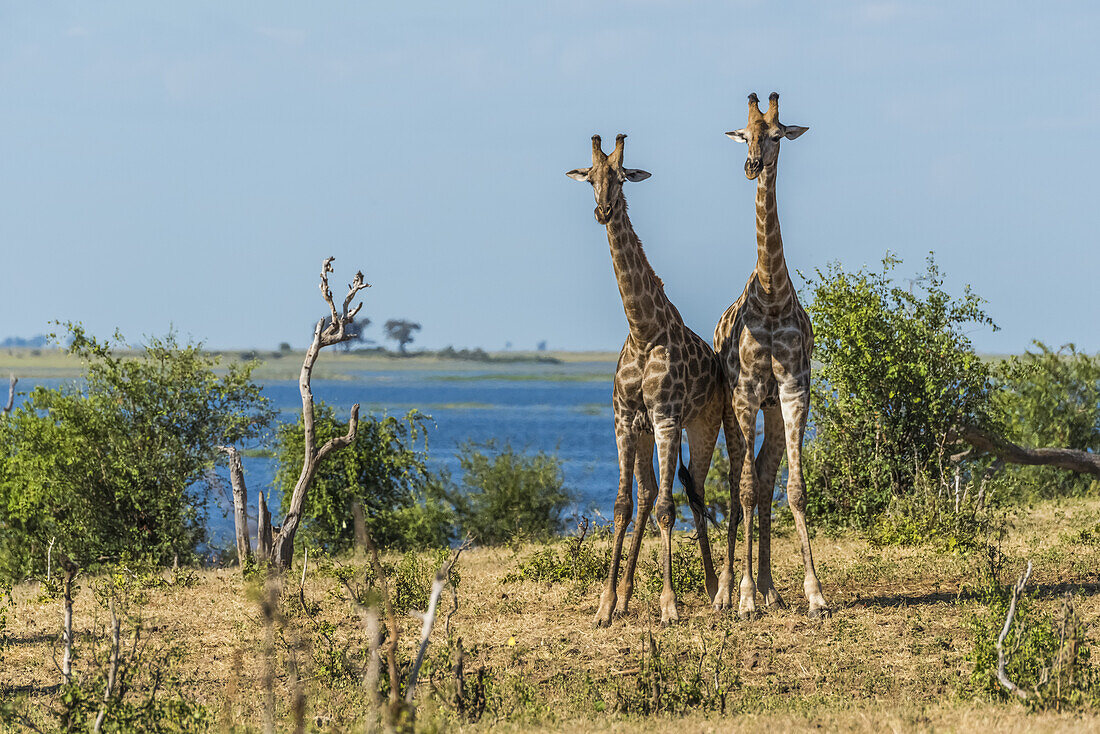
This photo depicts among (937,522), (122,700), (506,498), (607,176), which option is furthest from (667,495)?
(506,498)

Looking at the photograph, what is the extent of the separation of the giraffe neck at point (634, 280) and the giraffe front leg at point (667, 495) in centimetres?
78

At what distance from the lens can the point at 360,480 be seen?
2120 centimetres

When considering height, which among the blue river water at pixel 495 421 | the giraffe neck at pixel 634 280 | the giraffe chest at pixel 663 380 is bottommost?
the blue river water at pixel 495 421

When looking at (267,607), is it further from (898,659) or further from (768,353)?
(768,353)

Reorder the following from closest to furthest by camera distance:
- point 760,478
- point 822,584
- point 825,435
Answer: point 760,478
point 822,584
point 825,435

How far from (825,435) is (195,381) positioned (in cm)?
1077

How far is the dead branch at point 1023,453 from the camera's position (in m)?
16.2

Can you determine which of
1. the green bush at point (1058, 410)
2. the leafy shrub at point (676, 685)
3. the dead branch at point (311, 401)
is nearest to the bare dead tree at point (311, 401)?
the dead branch at point (311, 401)

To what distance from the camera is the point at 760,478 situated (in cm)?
1010

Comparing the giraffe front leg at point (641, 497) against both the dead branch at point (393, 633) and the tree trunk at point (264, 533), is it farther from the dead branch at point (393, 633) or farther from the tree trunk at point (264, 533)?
the tree trunk at point (264, 533)

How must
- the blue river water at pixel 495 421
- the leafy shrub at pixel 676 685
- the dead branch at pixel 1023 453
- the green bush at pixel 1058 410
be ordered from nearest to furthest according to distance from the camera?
1. the leafy shrub at pixel 676 685
2. the dead branch at pixel 1023 453
3. the green bush at pixel 1058 410
4. the blue river water at pixel 495 421

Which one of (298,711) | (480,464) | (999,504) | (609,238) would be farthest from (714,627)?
(480,464)

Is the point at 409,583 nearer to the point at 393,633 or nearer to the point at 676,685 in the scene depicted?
the point at 676,685

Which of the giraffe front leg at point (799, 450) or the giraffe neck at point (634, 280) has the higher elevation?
the giraffe neck at point (634, 280)
